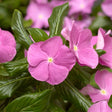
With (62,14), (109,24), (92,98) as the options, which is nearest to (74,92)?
(92,98)

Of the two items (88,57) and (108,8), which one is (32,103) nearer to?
(88,57)

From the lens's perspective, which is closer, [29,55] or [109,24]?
[29,55]

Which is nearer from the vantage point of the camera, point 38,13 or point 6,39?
point 6,39

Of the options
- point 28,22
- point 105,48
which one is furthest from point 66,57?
point 28,22

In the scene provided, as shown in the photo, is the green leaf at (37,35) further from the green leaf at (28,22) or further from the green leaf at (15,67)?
the green leaf at (28,22)

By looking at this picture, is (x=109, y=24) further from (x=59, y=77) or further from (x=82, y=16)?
(x=59, y=77)

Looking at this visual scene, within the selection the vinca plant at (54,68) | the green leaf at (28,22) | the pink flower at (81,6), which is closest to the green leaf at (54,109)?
the vinca plant at (54,68)

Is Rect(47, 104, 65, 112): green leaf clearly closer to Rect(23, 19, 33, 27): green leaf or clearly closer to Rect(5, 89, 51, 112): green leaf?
Rect(5, 89, 51, 112): green leaf
